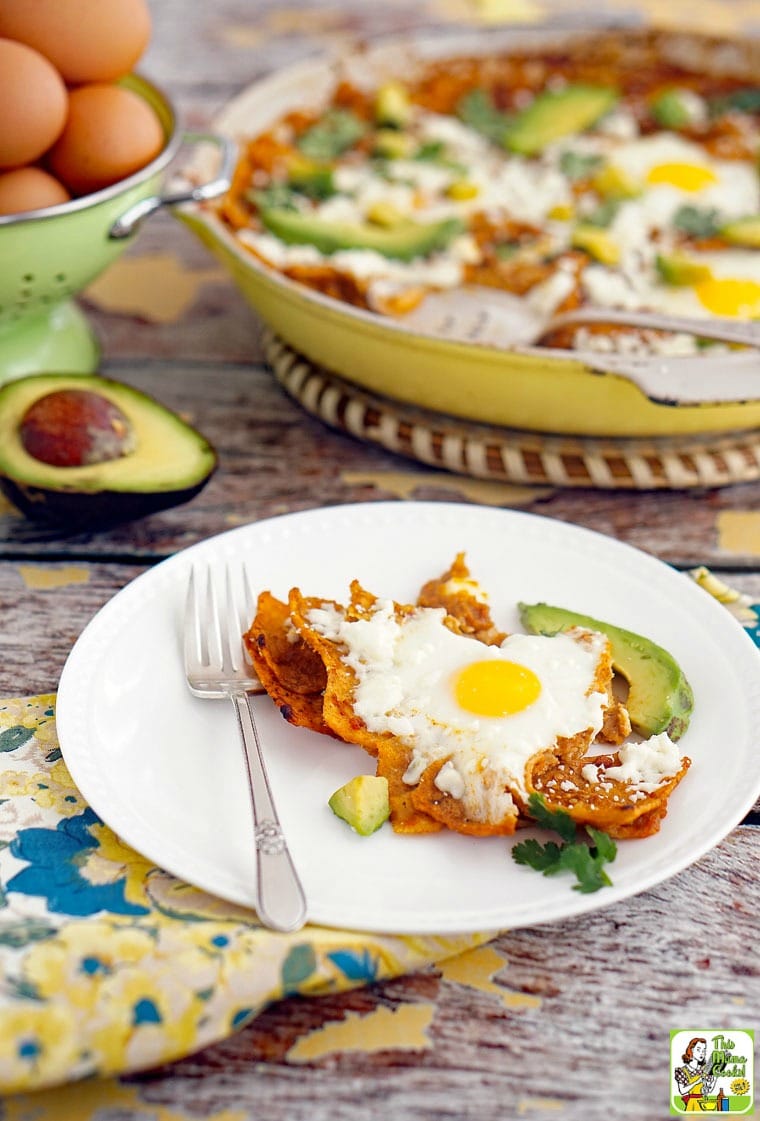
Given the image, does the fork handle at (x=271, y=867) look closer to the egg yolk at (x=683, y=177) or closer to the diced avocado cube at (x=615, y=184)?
the diced avocado cube at (x=615, y=184)

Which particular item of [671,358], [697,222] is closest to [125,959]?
[671,358]

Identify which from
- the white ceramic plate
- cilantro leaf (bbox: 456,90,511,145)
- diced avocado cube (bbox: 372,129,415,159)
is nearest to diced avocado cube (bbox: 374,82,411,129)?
diced avocado cube (bbox: 372,129,415,159)

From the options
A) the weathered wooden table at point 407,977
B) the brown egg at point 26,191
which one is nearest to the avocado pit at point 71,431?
the weathered wooden table at point 407,977

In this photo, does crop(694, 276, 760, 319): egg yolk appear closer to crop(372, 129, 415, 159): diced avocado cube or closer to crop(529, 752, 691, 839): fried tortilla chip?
crop(372, 129, 415, 159): diced avocado cube

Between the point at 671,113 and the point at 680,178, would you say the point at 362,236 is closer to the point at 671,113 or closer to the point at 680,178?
the point at 680,178

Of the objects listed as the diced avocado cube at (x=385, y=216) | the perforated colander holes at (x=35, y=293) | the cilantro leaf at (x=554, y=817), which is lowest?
the cilantro leaf at (x=554, y=817)

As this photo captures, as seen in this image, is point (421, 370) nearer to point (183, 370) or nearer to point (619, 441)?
point (619, 441)
